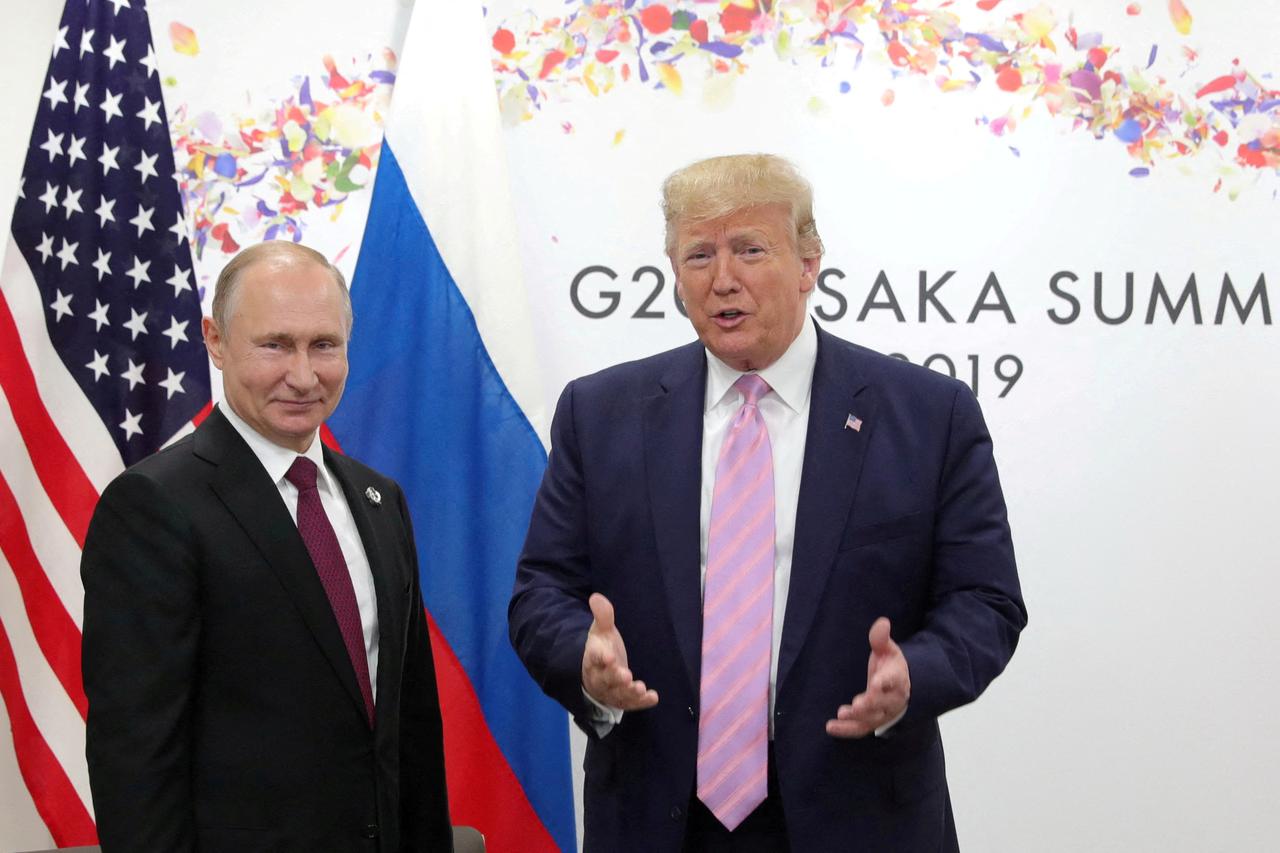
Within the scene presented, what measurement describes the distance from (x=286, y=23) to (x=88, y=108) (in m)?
0.56

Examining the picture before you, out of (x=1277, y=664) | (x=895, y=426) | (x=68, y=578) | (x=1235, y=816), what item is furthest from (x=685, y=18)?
(x=1235, y=816)

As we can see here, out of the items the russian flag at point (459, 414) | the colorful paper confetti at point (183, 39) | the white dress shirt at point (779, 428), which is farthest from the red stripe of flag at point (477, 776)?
the colorful paper confetti at point (183, 39)

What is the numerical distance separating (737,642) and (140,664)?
0.80 m

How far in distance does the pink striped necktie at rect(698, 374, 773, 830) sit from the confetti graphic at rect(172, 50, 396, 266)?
5.48 feet

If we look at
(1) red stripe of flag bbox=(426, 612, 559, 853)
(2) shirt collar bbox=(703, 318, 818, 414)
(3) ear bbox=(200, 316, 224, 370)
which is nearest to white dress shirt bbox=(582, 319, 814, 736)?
(2) shirt collar bbox=(703, 318, 818, 414)

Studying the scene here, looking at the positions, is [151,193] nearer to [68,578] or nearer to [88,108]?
[88,108]

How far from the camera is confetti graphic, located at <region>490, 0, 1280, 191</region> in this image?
3076 millimetres

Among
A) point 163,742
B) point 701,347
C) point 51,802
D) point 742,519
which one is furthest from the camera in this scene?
point 51,802

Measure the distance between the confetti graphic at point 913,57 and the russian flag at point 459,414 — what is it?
0.32 m

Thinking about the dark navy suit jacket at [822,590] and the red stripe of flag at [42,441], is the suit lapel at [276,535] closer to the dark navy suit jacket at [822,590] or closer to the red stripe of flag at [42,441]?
the dark navy suit jacket at [822,590]

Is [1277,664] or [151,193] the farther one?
[1277,664]

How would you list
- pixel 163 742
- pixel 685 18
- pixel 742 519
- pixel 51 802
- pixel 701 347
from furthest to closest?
pixel 685 18 → pixel 51 802 → pixel 701 347 → pixel 742 519 → pixel 163 742

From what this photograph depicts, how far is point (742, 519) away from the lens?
1814 mm

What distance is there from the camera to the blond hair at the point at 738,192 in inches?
74.4
